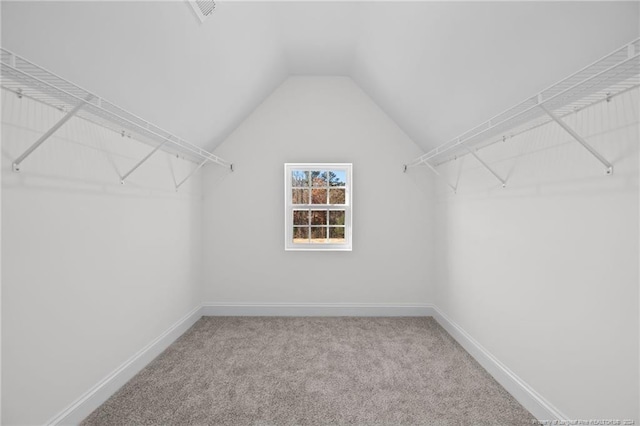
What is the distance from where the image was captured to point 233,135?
354 cm

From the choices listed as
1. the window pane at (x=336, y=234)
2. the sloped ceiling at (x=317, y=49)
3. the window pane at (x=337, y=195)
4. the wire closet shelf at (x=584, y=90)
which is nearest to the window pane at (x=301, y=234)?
the window pane at (x=336, y=234)

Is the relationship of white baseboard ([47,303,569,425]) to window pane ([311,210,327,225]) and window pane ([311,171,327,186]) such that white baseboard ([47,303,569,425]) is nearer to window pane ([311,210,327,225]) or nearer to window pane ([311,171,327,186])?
window pane ([311,210,327,225])

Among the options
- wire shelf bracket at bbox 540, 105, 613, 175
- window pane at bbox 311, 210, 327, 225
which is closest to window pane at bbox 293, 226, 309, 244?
window pane at bbox 311, 210, 327, 225

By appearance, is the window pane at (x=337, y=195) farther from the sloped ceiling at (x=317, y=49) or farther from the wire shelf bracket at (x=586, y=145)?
the wire shelf bracket at (x=586, y=145)

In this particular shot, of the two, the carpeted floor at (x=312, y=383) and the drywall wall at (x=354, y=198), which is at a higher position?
the drywall wall at (x=354, y=198)

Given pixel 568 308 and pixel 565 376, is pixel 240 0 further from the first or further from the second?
pixel 565 376

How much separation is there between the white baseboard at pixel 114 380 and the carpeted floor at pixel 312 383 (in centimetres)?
6

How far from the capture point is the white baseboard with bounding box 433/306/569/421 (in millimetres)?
1711

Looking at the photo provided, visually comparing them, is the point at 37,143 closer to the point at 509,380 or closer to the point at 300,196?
the point at 300,196

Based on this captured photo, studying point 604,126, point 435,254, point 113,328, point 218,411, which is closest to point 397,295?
point 435,254

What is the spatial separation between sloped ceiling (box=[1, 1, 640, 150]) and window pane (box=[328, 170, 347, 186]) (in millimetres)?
942

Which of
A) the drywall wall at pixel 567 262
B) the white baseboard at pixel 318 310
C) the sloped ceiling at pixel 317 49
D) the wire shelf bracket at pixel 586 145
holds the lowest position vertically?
the white baseboard at pixel 318 310

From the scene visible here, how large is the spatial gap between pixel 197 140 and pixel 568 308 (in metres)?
3.22

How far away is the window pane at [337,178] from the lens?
361 cm
